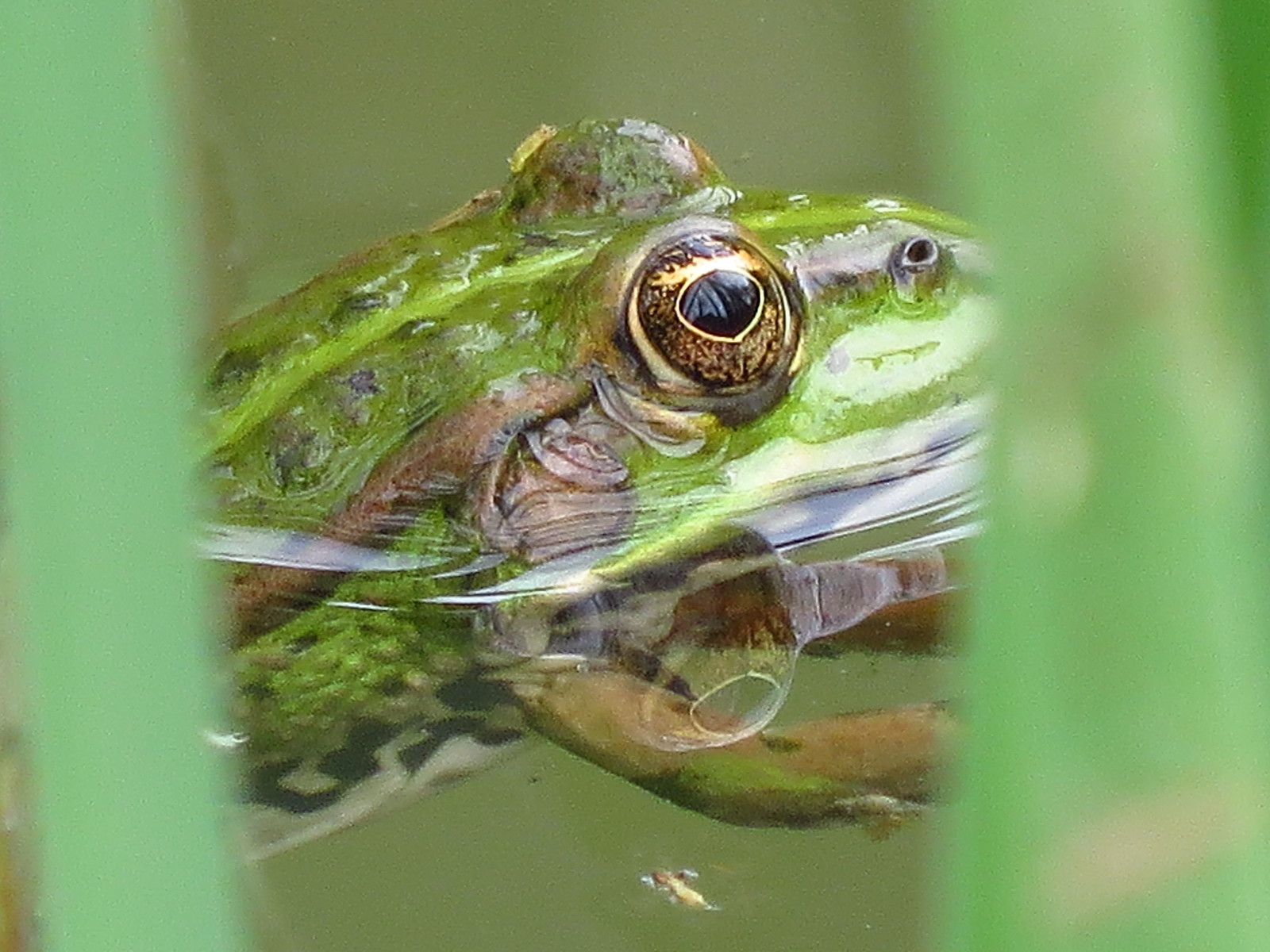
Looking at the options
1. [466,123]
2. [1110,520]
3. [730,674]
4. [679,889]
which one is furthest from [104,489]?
[466,123]

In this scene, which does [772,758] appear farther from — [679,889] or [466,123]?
[466,123]

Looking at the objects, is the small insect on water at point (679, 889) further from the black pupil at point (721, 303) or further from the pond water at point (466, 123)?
the black pupil at point (721, 303)

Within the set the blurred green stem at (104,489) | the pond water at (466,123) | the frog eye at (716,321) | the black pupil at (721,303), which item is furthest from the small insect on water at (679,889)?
the blurred green stem at (104,489)

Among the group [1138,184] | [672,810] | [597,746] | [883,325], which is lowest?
[672,810]

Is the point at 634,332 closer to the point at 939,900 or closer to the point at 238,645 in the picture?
the point at 238,645

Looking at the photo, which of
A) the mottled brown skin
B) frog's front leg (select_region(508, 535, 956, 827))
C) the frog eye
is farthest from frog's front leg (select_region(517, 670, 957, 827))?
the frog eye

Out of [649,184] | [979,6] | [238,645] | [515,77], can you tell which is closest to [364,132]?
[515,77]

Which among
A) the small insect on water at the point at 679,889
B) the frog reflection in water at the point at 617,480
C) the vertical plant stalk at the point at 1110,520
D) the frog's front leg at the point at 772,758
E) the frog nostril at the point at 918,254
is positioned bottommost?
the small insect on water at the point at 679,889

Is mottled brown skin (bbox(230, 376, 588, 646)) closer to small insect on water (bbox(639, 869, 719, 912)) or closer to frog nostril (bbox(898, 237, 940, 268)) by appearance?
frog nostril (bbox(898, 237, 940, 268))
